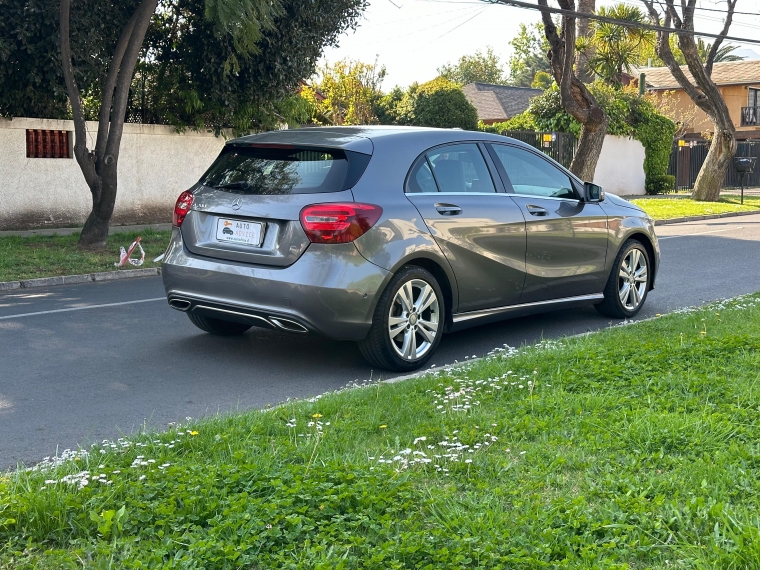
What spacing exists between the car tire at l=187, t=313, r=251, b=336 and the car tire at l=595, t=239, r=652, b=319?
137 inches

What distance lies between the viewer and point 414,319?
7.00 meters

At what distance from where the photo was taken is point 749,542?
3.34 meters

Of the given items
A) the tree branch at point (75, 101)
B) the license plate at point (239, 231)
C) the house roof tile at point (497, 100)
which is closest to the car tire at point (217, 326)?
the license plate at point (239, 231)

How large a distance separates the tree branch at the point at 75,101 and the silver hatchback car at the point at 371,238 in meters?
7.35

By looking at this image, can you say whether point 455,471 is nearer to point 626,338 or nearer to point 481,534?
point 481,534

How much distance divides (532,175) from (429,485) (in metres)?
4.78

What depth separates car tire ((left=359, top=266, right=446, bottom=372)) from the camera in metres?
6.77

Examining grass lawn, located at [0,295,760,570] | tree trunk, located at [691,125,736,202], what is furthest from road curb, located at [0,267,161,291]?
tree trunk, located at [691,125,736,202]

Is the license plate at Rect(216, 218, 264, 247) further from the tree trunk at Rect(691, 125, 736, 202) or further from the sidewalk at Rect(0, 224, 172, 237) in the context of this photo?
the tree trunk at Rect(691, 125, 736, 202)

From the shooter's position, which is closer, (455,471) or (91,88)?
(455,471)

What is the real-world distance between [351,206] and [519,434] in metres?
2.35

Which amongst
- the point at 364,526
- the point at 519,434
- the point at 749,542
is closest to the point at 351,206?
the point at 519,434

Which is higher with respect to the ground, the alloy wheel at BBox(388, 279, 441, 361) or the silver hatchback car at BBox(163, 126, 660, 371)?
the silver hatchback car at BBox(163, 126, 660, 371)

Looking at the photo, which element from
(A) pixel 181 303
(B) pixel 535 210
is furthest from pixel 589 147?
(A) pixel 181 303
